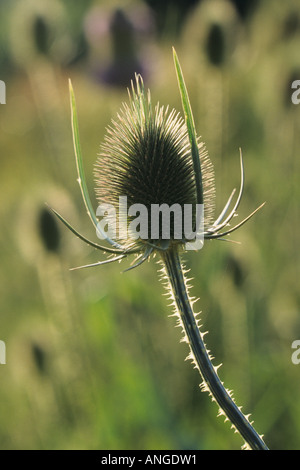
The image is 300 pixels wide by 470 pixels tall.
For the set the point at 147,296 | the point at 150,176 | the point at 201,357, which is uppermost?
the point at 150,176

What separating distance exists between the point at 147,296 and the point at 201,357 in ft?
6.04

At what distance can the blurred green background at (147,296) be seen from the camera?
2631 mm

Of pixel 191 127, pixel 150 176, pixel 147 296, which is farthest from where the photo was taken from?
pixel 147 296

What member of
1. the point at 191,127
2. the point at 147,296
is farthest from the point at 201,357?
the point at 147,296

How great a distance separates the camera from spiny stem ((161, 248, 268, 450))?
1.04 meters

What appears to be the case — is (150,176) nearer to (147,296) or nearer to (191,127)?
(191,127)

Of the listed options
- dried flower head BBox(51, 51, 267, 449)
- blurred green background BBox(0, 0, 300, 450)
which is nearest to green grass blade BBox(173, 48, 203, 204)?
dried flower head BBox(51, 51, 267, 449)

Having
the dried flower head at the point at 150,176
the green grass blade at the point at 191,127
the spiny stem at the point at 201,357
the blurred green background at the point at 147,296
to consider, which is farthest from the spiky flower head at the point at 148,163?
the blurred green background at the point at 147,296

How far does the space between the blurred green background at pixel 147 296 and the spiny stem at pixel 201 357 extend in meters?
1.37

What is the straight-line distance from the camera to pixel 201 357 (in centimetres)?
110

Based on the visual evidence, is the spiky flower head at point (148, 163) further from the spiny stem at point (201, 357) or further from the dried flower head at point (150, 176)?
the spiny stem at point (201, 357)

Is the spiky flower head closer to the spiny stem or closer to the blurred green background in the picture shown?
the spiny stem
